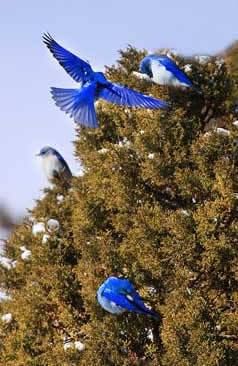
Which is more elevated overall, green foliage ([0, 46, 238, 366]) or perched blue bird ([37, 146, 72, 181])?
perched blue bird ([37, 146, 72, 181])

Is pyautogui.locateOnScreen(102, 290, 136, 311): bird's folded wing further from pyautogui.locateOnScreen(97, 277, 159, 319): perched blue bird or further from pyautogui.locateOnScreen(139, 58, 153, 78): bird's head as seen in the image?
pyautogui.locateOnScreen(139, 58, 153, 78): bird's head

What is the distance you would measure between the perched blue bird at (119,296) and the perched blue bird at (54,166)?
149 inches

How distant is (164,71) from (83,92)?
2.25 metres

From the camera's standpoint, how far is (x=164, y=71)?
9195mm

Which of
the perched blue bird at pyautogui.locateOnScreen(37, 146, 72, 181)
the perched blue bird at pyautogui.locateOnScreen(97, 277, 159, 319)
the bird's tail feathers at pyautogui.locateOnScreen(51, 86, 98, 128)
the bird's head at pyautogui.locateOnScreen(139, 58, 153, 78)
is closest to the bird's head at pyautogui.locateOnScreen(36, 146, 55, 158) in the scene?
the perched blue bird at pyautogui.locateOnScreen(37, 146, 72, 181)

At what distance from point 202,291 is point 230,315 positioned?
51 centimetres

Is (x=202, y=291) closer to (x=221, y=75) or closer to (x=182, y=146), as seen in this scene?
(x=182, y=146)

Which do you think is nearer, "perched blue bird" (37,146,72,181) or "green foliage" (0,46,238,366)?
"green foliage" (0,46,238,366)

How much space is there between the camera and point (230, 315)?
8398mm

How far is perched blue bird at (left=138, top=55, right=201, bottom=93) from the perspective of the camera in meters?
9.15

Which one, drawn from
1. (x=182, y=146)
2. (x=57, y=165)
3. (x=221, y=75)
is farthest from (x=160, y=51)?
(x=57, y=165)

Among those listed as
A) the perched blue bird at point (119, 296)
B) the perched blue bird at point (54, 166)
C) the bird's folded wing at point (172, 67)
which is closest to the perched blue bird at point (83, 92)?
the bird's folded wing at point (172, 67)

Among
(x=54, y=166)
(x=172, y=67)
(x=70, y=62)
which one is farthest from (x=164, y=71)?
(x=54, y=166)

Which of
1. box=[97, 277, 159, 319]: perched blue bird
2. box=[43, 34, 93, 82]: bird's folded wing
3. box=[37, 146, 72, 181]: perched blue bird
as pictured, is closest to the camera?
box=[43, 34, 93, 82]: bird's folded wing
